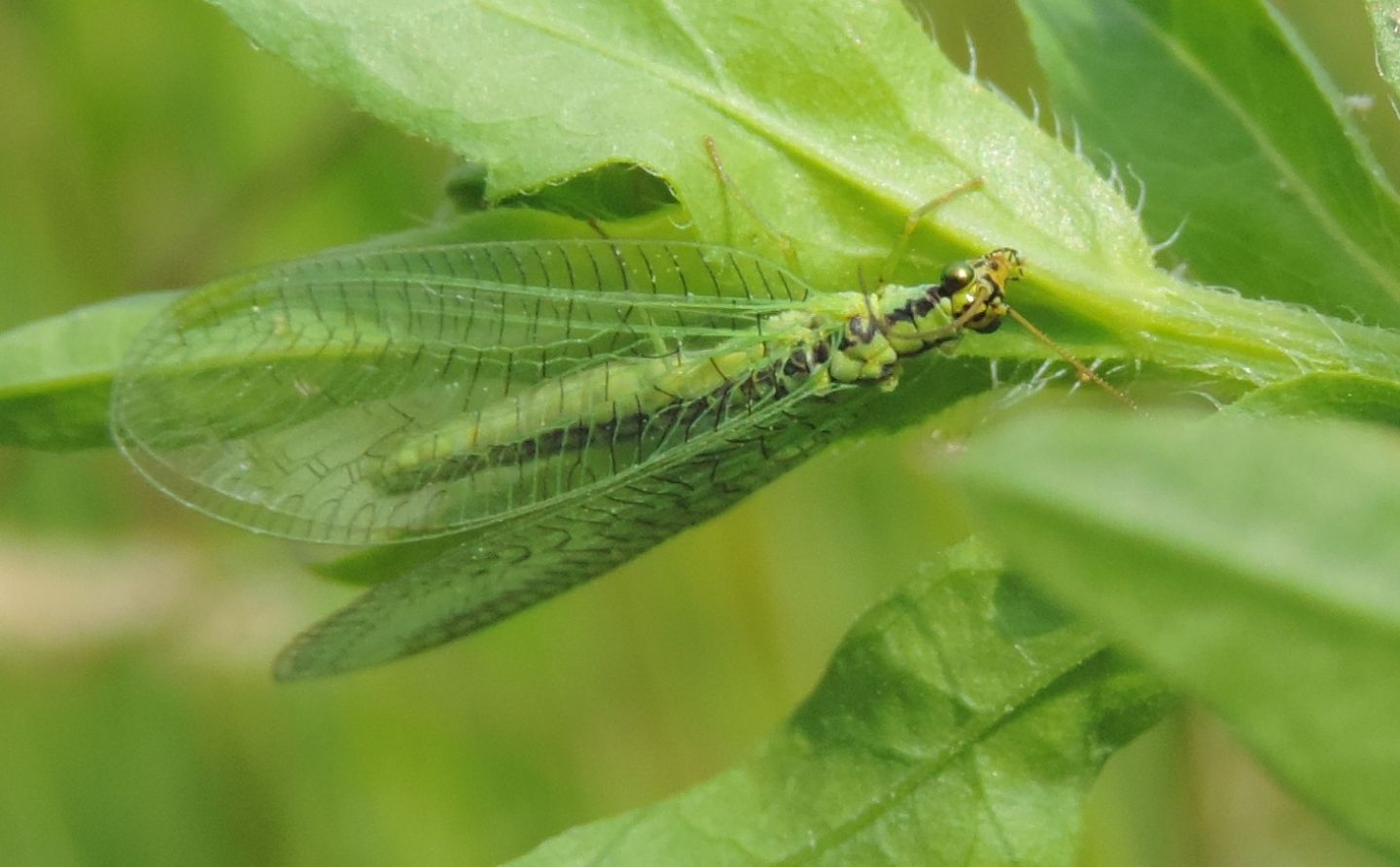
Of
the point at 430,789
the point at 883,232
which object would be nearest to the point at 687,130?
the point at 883,232

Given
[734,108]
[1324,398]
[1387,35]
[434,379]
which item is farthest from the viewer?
[434,379]

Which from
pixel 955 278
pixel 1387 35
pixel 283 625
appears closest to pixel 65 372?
pixel 955 278

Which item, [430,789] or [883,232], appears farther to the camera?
[430,789]

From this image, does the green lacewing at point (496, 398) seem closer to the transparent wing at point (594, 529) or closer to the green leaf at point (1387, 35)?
the transparent wing at point (594, 529)

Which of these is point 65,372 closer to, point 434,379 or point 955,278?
point 434,379

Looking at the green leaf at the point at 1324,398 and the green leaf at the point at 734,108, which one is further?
the green leaf at the point at 734,108

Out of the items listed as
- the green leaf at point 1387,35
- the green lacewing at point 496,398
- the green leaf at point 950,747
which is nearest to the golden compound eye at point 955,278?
the green lacewing at point 496,398

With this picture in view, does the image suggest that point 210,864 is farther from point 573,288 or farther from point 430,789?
point 573,288
